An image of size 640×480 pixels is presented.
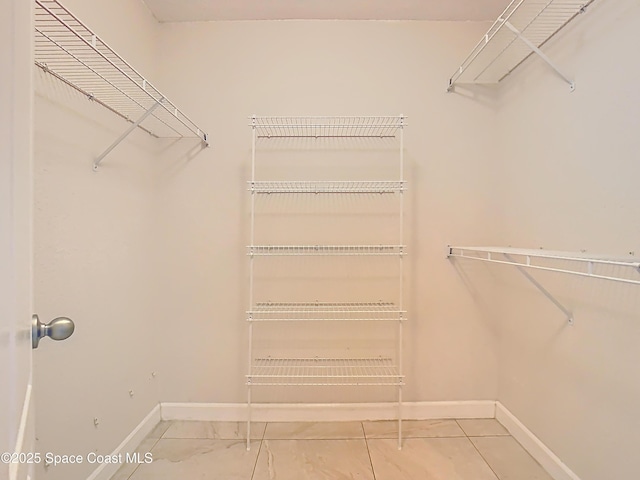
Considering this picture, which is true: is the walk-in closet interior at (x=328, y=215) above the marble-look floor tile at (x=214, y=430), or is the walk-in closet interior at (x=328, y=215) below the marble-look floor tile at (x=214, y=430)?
above

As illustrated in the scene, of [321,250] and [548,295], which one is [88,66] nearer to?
[321,250]

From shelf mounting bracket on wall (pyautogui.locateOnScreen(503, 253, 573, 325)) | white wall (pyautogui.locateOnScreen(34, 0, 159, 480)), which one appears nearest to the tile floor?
white wall (pyautogui.locateOnScreen(34, 0, 159, 480))

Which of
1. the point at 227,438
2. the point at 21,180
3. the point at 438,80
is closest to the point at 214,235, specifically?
the point at 227,438

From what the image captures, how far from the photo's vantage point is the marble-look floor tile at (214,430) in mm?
1945

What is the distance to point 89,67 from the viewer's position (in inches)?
47.7

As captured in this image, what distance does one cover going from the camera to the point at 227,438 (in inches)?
76.0

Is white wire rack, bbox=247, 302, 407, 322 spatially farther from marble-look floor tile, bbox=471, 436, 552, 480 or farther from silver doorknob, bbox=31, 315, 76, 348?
silver doorknob, bbox=31, 315, 76, 348

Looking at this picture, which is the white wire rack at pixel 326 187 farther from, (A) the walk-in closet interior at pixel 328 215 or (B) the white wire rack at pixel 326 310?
(B) the white wire rack at pixel 326 310

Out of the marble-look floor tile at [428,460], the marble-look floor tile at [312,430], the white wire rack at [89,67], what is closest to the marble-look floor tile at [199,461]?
the marble-look floor tile at [312,430]

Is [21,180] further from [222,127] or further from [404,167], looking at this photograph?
[404,167]

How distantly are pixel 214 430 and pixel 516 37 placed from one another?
2.53 metres

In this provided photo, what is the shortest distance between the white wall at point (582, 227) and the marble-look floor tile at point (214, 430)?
58.6 inches

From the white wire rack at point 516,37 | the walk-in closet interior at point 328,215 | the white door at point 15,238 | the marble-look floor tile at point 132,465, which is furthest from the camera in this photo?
the walk-in closet interior at point 328,215

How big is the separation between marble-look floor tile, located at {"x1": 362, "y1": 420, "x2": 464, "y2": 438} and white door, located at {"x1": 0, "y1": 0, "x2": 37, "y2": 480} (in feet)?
5.64
